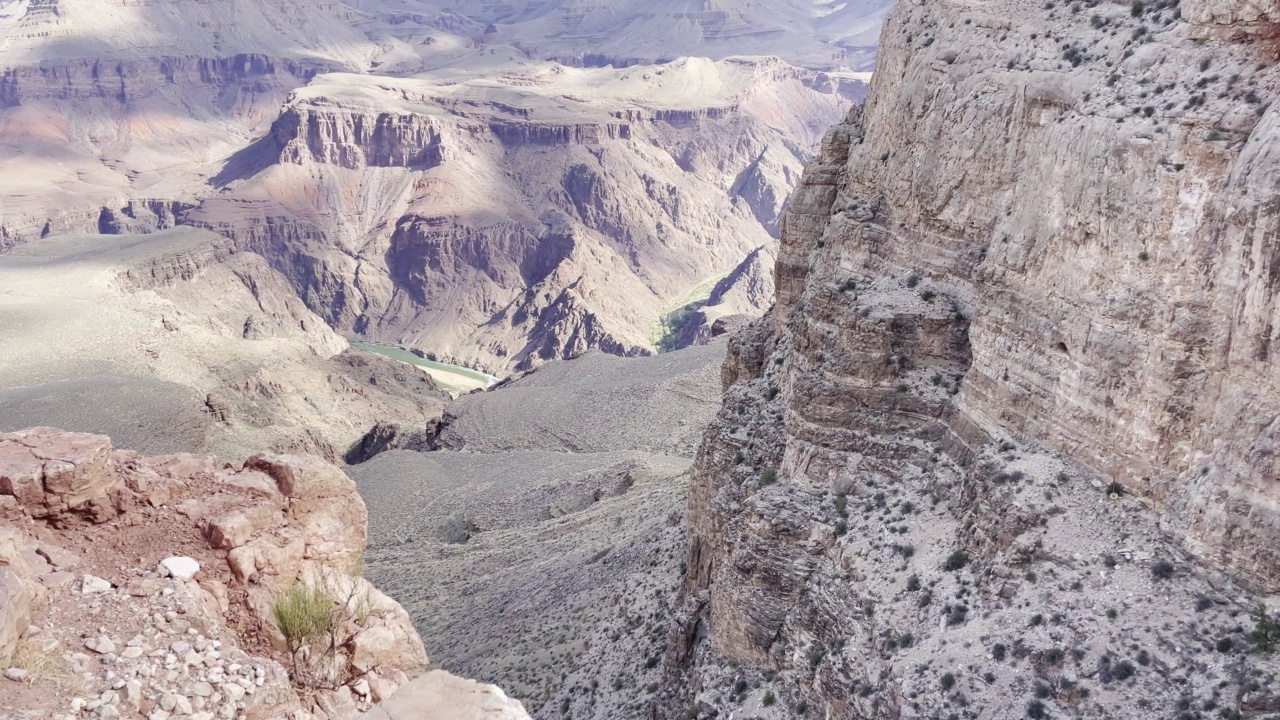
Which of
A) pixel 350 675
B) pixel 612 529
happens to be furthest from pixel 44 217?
pixel 350 675

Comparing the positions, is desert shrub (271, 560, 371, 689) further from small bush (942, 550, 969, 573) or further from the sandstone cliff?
the sandstone cliff

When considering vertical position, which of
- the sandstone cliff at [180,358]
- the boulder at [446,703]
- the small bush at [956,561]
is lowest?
the sandstone cliff at [180,358]

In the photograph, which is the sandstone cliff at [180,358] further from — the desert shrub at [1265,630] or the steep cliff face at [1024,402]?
the desert shrub at [1265,630]

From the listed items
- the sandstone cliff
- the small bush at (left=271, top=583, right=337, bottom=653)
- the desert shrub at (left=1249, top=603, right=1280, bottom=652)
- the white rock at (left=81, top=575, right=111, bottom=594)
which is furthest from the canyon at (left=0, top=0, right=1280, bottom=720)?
the sandstone cliff

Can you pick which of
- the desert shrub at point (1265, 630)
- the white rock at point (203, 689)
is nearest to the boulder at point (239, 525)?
A: the white rock at point (203, 689)

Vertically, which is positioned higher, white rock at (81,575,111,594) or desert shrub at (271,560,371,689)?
white rock at (81,575,111,594)

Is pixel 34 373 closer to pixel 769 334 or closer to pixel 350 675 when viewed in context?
pixel 769 334
